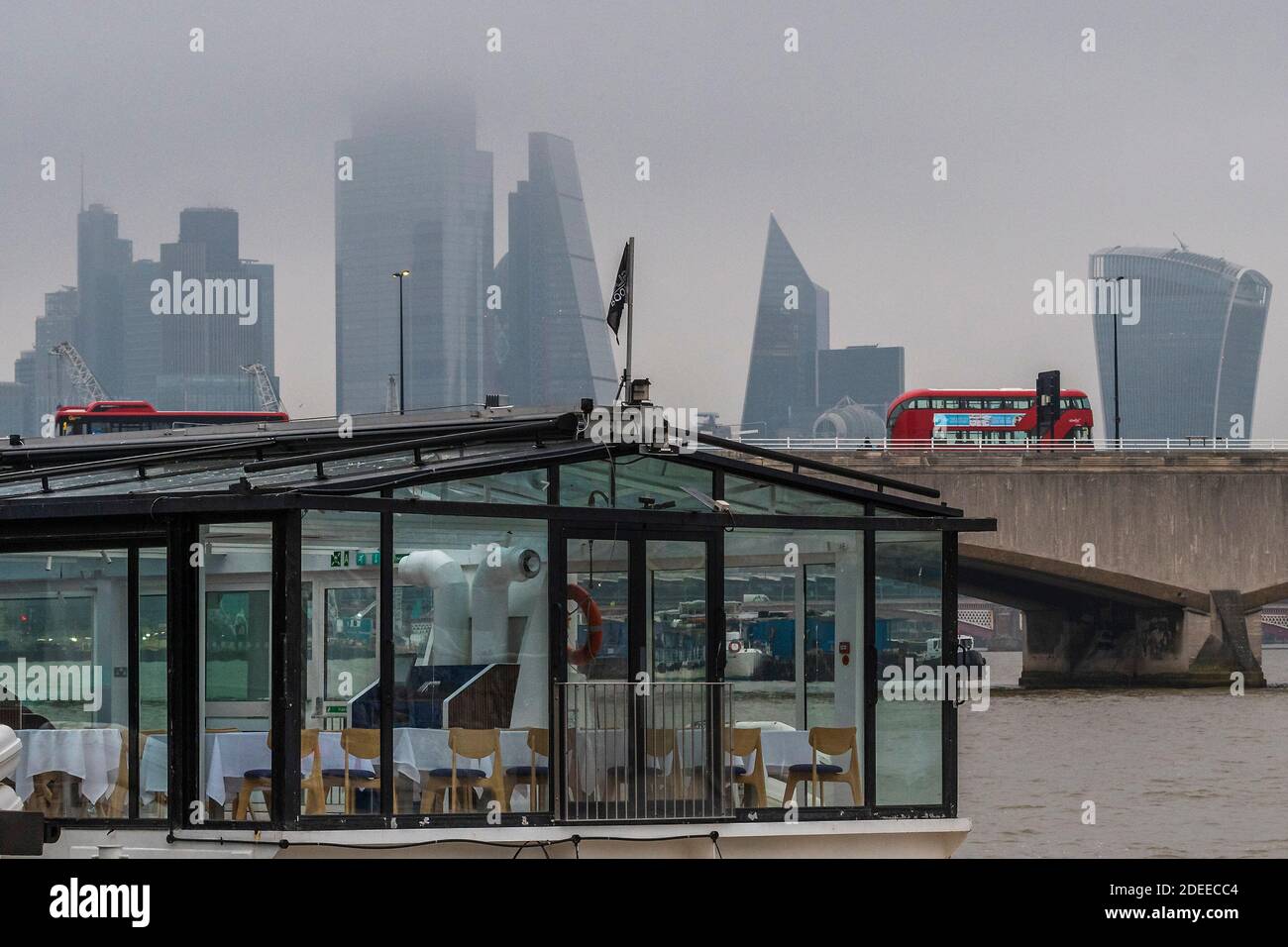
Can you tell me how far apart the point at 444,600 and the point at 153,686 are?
6.86 feet

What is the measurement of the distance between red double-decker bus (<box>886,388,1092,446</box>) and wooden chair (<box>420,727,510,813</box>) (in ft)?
184

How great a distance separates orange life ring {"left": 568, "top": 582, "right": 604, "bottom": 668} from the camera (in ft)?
45.0

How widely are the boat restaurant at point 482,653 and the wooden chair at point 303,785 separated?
0.07 feet

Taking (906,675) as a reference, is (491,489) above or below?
above

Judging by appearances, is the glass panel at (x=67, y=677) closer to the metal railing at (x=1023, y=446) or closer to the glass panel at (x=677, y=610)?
the glass panel at (x=677, y=610)

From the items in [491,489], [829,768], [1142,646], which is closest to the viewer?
[491,489]

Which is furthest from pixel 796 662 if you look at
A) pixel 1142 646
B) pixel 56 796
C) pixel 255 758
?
pixel 1142 646

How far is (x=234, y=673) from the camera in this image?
12.9 meters

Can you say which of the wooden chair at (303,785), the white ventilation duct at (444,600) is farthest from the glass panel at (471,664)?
the wooden chair at (303,785)

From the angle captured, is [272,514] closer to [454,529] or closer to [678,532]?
[454,529]

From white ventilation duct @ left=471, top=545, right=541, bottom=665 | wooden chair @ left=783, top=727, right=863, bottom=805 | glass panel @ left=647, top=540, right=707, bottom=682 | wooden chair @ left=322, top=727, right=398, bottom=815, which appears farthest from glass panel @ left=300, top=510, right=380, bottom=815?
wooden chair @ left=783, top=727, right=863, bottom=805

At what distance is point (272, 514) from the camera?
12.6 m

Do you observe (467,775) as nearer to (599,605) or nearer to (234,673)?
(599,605)
